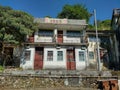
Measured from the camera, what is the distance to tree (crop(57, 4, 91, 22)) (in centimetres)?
3866

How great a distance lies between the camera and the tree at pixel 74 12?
38656mm

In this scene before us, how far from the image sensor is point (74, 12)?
38781 millimetres

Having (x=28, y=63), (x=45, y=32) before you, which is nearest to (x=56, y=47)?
(x=45, y=32)

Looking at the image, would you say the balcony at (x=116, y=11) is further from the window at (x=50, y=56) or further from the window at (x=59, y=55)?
the window at (x=50, y=56)

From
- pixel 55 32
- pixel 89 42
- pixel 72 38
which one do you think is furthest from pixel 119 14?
pixel 55 32

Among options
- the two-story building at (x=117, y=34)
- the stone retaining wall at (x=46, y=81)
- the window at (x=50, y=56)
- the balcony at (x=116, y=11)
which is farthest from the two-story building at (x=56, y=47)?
the stone retaining wall at (x=46, y=81)

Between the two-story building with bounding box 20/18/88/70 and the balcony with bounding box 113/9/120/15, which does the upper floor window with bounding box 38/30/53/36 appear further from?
the balcony with bounding box 113/9/120/15

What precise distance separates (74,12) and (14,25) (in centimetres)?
1946

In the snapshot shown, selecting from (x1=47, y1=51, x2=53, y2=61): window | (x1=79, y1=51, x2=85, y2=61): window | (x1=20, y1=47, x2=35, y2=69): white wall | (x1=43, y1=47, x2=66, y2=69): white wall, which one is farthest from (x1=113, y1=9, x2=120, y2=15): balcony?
(x1=20, y1=47, x2=35, y2=69): white wall

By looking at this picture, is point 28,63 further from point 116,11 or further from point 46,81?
point 116,11

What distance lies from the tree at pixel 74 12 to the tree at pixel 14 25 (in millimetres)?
16393

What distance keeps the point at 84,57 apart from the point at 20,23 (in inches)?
374

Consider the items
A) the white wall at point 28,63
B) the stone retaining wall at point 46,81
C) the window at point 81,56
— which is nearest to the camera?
the stone retaining wall at point 46,81

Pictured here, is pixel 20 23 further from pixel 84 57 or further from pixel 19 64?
pixel 84 57
